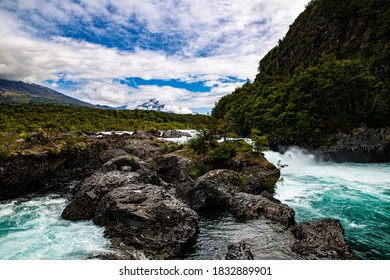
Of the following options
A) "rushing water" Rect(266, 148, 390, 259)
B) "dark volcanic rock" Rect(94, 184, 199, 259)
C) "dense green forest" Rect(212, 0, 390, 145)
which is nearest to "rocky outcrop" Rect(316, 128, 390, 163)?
"dense green forest" Rect(212, 0, 390, 145)

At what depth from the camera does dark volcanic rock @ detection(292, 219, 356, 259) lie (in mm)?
10266

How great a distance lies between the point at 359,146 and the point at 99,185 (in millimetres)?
38153

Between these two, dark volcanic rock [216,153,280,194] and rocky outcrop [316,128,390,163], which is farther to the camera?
rocky outcrop [316,128,390,163]

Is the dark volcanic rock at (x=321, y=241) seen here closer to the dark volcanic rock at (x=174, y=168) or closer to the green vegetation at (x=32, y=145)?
the dark volcanic rock at (x=174, y=168)

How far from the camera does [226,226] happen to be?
1430 centimetres

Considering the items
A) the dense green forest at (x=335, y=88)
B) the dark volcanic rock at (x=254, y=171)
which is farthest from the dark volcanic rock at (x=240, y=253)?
the dense green forest at (x=335, y=88)

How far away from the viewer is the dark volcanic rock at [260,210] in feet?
46.7

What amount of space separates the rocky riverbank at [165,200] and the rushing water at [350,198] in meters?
2.82

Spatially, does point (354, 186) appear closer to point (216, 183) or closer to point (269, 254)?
point (216, 183)

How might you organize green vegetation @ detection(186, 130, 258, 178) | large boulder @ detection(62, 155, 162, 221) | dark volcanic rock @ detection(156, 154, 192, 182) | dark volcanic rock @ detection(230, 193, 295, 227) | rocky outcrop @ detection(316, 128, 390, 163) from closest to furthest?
1. dark volcanic rock @ detection(230, 193, 295, 227)
2. large boulder @ detection(62, 155, 162, 221)
3. green vegetation @ detection(186, 130, 258, 178)
4. dark volcanic rock @ detection(156, 154, 192, 182)
5. rocky outcrop @ detection(316, 128, 390, 163)

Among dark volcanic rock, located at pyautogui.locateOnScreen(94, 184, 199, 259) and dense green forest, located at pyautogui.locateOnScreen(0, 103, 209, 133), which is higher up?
dense green forest, located at pyautogui.locateOnScreen(0, 103, 209, 133)

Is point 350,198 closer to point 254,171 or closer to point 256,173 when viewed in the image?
point 256,173

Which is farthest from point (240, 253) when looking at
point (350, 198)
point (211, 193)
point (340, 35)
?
point (340, 35)

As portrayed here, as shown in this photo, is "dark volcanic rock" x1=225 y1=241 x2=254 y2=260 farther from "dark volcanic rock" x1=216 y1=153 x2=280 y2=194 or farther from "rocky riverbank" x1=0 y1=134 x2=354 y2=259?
"dark volcanic rock" x1=216 y1=153 x2=280 y2=194
